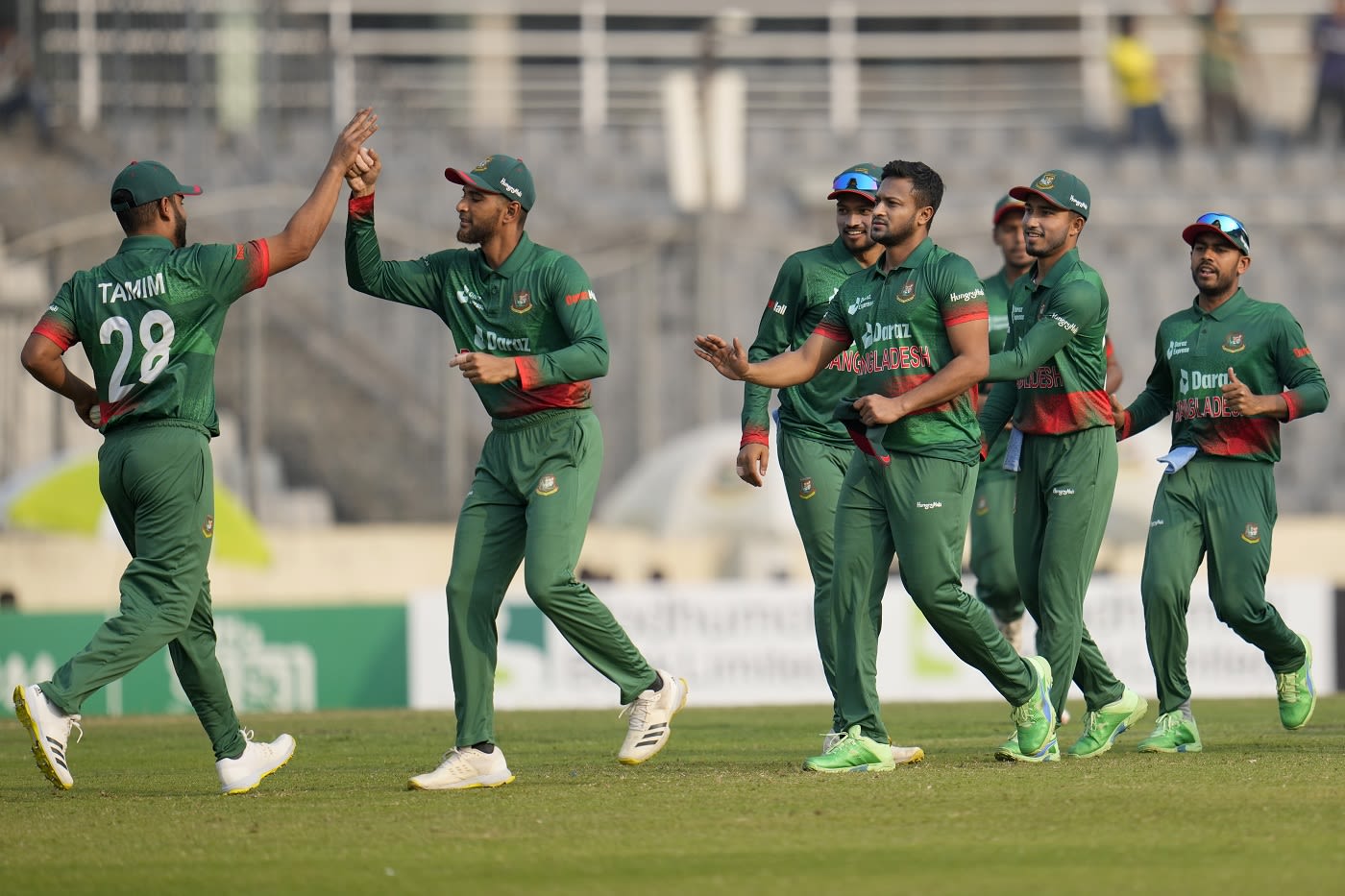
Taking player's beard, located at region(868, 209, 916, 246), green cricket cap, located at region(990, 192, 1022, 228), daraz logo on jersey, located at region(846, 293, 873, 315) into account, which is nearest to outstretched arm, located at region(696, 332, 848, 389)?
daraz logo on jersey, located at region(846, 293, 873, 315)

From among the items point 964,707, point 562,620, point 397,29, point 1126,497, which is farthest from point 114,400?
point 397,29

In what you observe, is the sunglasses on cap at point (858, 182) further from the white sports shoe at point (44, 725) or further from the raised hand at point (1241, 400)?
the white sports shoe at point (44, 725)

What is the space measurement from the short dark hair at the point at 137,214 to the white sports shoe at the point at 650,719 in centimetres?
278

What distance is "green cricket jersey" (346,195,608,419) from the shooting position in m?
7.95

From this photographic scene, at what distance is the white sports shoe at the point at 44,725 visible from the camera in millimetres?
7406

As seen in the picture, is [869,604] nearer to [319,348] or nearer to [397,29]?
[319,348]

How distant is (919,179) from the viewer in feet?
26.9

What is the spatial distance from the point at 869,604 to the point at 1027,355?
1.23m

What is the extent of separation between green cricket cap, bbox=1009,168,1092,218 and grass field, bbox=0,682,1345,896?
2414 mm

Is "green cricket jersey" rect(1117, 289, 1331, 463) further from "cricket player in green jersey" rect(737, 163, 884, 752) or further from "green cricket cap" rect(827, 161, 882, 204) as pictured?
"green cricket cap" rect(827, 161, 882, 204)

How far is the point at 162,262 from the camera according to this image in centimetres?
773

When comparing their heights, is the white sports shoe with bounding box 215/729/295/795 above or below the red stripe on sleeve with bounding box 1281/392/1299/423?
below

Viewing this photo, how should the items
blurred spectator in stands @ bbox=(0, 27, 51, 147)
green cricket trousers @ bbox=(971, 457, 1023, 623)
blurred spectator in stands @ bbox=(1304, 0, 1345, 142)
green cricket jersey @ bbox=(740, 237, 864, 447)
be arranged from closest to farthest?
green cricket jersey @ bbox=(740, 237, 864, 447)
green cricket trousers @ bbox=(971, 457, 1023, 623)
blurred spectator in stands @ bbox=(0, 27, 51, 147)
blurred spectator in stands @ bbox=(1304, 0, 1345, 142)

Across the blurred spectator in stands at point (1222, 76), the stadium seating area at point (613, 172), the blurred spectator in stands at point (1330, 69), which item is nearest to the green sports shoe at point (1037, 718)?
the stadium seating area at point (613, 172)
